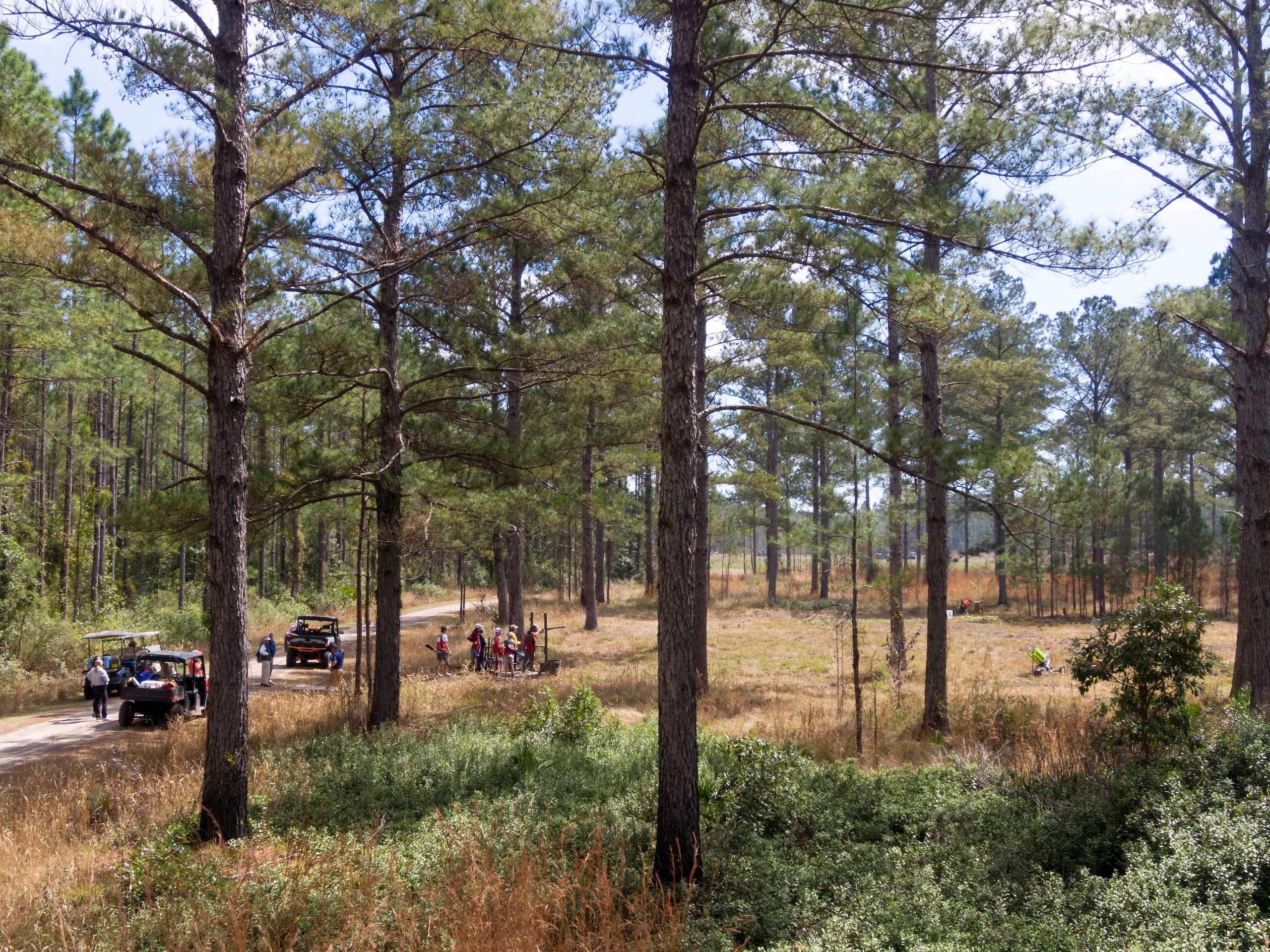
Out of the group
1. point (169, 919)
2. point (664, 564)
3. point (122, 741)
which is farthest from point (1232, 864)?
point (122, 741)

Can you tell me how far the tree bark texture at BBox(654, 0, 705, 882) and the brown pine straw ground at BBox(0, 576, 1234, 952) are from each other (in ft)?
1.88

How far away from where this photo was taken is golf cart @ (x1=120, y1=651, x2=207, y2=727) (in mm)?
13359

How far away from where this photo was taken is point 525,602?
36.7m

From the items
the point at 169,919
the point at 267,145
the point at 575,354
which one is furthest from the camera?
the point at 575,354

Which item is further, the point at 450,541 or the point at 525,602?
the point at 525,602

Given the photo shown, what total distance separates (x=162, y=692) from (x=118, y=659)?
188 inches

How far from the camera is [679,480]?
6.23 meters

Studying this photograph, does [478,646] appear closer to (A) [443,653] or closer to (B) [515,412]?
(A) [443,653]

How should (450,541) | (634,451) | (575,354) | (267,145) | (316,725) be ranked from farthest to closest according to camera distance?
(634,451)
(450,541)
(316,725)
(575,354)
(267,145)

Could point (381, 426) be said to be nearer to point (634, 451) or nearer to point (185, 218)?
point (185, 218)

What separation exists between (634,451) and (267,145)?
1594 centimetres

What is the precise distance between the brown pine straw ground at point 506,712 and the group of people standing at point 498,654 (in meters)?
0.74

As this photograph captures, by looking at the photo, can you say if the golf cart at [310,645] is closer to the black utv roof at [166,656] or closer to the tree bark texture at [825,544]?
the black utv roof at [166,656]

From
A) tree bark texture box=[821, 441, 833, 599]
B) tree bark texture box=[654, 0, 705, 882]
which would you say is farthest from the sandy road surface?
tree bark texture box=[821, 441, 833, 599]
